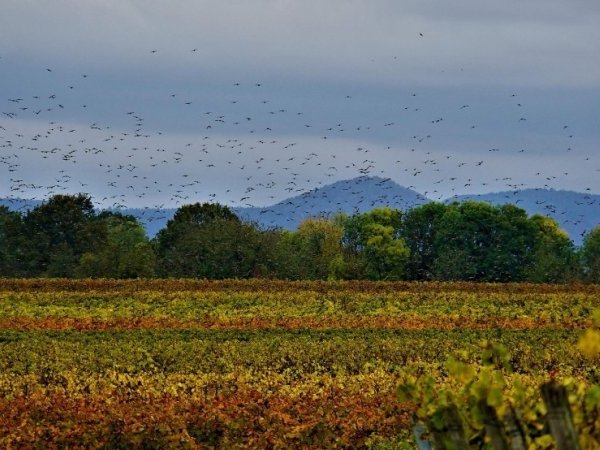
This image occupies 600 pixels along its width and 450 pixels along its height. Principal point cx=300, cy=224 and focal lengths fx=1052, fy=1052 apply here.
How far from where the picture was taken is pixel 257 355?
21844 mm

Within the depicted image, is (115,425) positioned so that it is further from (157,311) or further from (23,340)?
(157,311)

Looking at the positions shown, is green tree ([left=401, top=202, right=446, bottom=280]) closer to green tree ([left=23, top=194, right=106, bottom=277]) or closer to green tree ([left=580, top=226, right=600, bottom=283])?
green tree ([left=580, top=226, right=600, bottom=283])

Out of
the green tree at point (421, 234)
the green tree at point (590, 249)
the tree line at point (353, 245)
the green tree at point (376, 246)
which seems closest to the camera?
the tree line at point (353, 245)

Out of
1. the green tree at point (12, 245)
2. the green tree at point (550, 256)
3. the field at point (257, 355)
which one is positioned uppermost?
the green tree at point (12, 245)

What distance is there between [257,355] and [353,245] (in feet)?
238

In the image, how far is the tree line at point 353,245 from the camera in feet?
230

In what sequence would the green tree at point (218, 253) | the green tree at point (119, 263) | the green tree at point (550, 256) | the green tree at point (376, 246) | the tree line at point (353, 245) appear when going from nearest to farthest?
the green tree at point (218, 253) < the green tree at point (119, 263) < the tree line at point (353, 245) < the green tree at point (550, 256) < the green tree at point (376, 246)

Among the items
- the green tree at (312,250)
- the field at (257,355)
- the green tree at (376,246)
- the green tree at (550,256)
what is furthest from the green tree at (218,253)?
the field at (257,355)

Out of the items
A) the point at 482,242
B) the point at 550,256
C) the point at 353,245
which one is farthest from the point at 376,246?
the point at 550,256

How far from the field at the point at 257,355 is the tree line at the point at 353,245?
2564 centimetres

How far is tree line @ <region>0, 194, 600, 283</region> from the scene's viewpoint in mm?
70188

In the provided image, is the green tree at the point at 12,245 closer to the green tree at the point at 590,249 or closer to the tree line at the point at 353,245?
the tree line at the point at 353,245

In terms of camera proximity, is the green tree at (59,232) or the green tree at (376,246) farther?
the green tree at (376,246)

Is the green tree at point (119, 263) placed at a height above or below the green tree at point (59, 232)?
below
